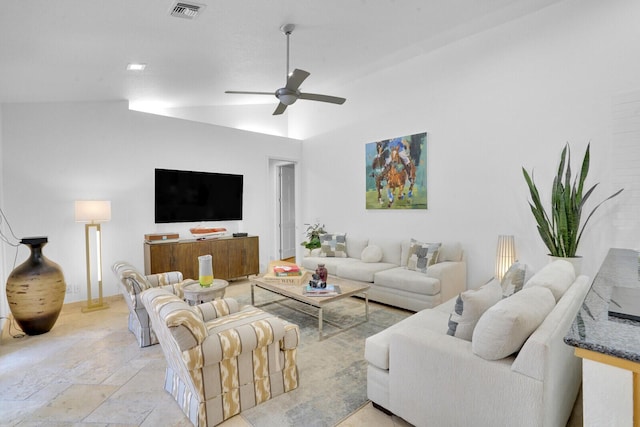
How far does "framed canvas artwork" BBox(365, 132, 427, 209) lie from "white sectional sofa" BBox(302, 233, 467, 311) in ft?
2.09

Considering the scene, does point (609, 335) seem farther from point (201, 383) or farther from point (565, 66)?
point (565, 66)

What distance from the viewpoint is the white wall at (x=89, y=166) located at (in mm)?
3924

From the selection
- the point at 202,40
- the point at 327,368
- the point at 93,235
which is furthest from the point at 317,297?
the point at 93,235

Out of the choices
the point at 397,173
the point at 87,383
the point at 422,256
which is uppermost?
the point at 397,173

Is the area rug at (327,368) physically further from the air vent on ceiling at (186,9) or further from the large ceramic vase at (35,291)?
the air vent on ceiling at (186,9)

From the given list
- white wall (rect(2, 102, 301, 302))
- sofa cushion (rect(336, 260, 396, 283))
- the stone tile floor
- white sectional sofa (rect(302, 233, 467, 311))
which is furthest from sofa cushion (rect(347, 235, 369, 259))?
the stone tile floor

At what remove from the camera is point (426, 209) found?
4.75 m

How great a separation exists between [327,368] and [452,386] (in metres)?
1.19

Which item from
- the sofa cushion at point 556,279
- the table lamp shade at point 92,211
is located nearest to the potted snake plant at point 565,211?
the sofa cushion at point 556,279

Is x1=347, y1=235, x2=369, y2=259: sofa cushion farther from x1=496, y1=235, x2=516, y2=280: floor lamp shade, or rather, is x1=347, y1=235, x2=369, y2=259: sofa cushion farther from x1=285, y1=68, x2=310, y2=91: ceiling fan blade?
x1=285, y1=68, x2=310, y2=91: ceiling fan blade

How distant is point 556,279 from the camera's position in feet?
6.81

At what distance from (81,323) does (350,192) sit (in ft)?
13.9

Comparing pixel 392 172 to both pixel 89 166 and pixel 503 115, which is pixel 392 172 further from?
pixel 89 166

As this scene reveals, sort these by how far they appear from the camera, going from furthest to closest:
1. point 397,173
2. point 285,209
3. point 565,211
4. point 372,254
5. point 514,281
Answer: point 285,209 → point 397,173 → point 372,254 → point 565,211 → point 514,281
